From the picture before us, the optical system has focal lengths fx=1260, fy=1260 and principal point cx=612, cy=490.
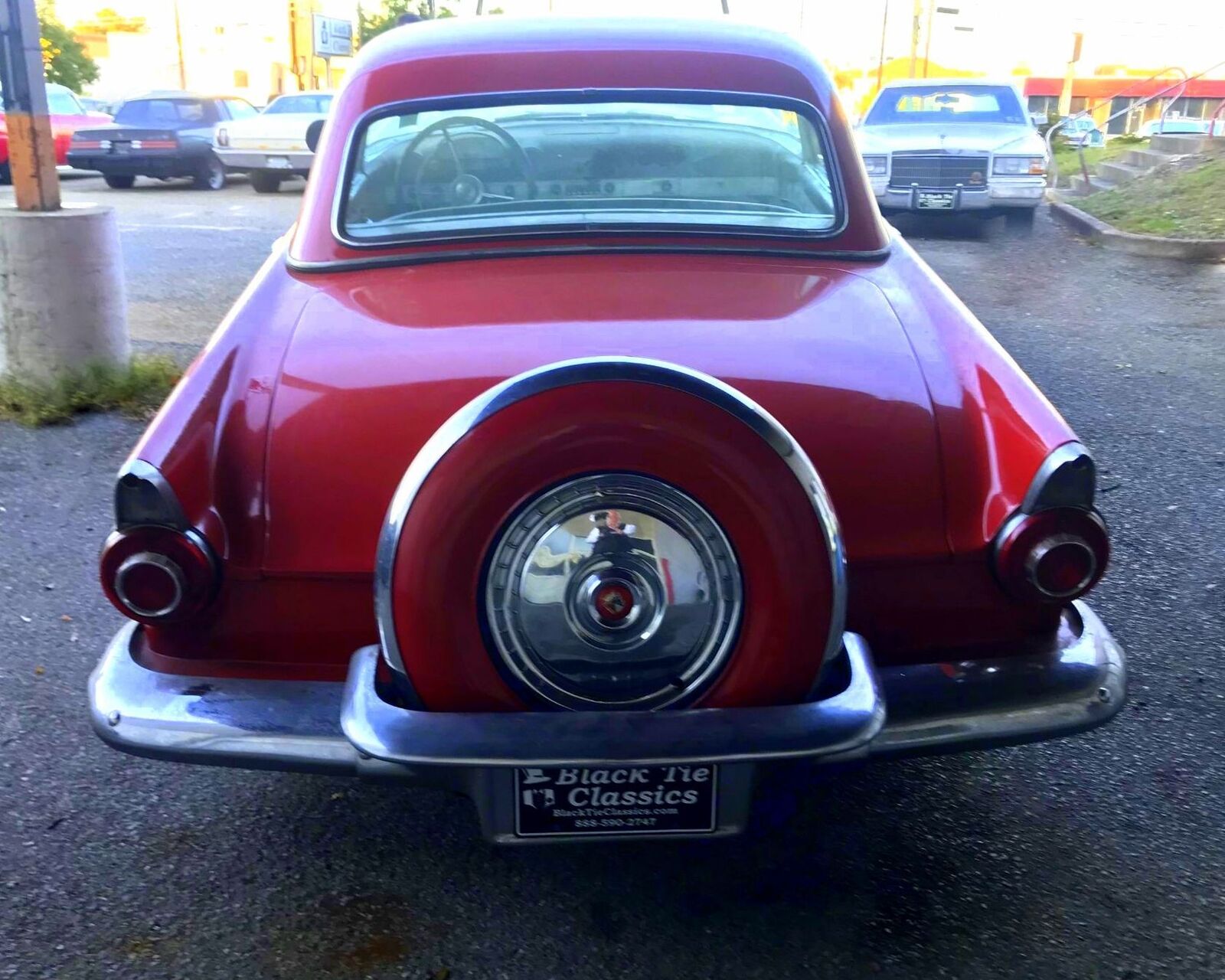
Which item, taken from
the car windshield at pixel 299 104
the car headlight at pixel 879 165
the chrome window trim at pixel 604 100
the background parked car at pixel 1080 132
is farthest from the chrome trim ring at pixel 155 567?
the background parked car at pixel 1080 132

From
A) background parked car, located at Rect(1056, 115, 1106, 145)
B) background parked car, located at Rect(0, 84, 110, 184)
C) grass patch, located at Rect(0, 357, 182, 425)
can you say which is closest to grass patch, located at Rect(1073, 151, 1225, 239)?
grass patch, located at Rect(0, 357, 182, 425)

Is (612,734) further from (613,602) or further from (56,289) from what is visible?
(56,289)

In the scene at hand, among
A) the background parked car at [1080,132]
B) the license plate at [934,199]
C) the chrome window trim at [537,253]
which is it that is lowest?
the background parked car at [1080,132]

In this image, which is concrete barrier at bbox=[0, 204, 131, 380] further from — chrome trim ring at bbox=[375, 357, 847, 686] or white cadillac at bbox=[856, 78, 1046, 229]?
white cadillac at bbox=[856, 78, 1046, 229]

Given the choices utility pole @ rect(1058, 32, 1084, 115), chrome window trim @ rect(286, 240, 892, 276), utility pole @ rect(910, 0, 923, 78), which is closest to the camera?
chrome window trim @ rect(286, 240, 892, 276)

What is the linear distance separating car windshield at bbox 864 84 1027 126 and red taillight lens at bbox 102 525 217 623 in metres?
12.2

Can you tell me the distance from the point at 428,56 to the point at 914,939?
2.64m

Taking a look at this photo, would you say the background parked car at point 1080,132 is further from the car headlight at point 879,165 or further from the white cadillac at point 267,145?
the white cadillac at point 267,145

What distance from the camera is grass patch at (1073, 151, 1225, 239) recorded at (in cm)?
1200

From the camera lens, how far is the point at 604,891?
2693mm

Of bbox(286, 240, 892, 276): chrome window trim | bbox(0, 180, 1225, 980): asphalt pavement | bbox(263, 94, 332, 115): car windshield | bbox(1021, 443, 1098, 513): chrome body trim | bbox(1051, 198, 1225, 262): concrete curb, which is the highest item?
bbox(286, 240, 892, 276): chrome window trim

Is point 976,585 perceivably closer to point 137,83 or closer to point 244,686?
point 244,686

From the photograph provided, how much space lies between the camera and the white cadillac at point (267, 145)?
17516 millimetres

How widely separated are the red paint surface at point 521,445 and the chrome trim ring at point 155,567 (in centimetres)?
8
